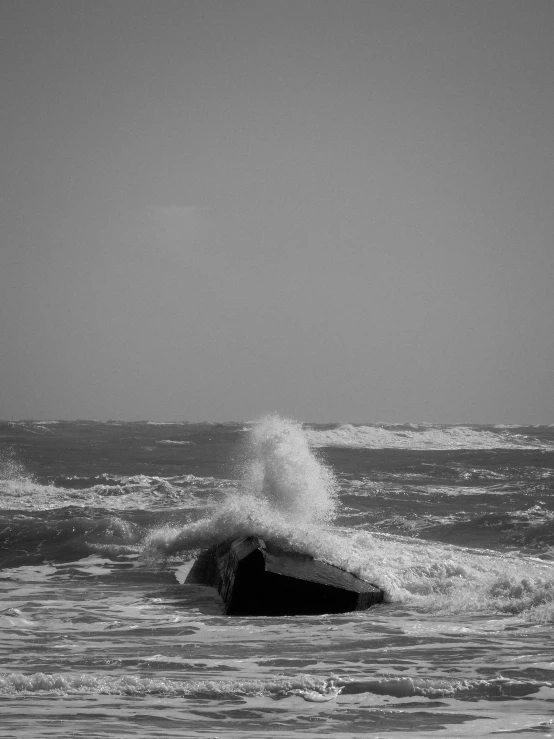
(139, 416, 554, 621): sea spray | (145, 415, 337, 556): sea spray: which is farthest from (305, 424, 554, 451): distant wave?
(139, 416, 554, 621): sea spray

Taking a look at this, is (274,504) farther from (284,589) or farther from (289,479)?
(284,589)

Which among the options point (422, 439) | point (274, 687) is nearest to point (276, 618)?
point (274, 687)

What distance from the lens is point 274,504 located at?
14.0 metres

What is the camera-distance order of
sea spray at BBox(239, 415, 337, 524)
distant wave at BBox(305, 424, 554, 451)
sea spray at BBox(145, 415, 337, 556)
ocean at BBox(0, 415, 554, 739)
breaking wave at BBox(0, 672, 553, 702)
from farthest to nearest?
1. distant wave at BBox(305, 424, 554, 451)
2. sea spray at BBox(239, 415, 337, 524)
3. sea spray at BBox(145, 415, 337, 556)
4. breaking wave at BBox(0, 672, 553, 702)
5. ocean at BBox(0, 415, 554, 739)

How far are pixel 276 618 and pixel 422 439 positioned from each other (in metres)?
27.4

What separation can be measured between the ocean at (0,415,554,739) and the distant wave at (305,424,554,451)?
11.5 meters

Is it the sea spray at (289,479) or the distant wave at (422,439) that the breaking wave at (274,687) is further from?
the distant wave at (422,439)

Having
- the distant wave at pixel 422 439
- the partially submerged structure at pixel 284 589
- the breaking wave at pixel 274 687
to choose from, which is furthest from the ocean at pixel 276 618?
the distant wave at pixel 422 439

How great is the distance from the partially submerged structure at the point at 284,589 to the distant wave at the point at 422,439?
68.8 feet

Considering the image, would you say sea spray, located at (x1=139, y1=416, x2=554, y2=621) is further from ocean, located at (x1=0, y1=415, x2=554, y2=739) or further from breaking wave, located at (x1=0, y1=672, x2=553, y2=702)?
breaking wave, located at (x1=0, y1=672, x2=553, y2=702)

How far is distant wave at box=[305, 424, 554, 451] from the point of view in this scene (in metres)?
30.7

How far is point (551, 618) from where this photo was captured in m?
7.01

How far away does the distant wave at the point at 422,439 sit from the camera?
30.7 m

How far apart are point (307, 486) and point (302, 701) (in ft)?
32.9
